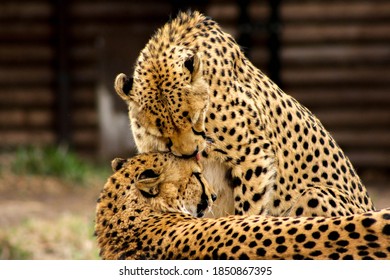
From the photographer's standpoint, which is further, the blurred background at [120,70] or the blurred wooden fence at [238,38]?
the blurred wooden fence at [238,38]

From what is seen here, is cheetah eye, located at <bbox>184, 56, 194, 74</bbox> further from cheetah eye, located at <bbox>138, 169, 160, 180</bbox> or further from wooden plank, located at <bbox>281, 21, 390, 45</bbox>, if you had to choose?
wooden plank, located at <bbox>281, 21, 390, 45</bbox>

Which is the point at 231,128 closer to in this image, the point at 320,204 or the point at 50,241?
the point at 320,204

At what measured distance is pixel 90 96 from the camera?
47.3 ft

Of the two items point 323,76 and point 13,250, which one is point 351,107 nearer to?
point 323,76

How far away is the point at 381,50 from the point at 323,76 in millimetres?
924

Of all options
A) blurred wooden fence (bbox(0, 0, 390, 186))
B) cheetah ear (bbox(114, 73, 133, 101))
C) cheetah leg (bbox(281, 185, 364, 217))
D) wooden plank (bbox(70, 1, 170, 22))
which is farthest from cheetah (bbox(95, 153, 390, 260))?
wooden plank (bbox(70, 1, 170, 22))

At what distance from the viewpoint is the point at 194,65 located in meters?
3.88

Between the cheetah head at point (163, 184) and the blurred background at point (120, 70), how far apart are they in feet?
26.9

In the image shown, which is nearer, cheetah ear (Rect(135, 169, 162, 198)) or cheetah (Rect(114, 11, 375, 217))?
cheetah ear (Rect(135, 169, 162, 198))

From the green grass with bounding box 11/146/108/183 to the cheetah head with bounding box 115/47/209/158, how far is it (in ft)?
26.5

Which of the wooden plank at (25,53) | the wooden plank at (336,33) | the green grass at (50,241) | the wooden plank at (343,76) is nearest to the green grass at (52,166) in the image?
the wooden plank at (25,53)

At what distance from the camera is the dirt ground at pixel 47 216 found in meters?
7.09

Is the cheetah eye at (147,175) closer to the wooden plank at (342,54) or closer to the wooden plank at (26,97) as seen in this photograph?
the wooden plank at (342,54)

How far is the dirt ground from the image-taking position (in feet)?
23.3
